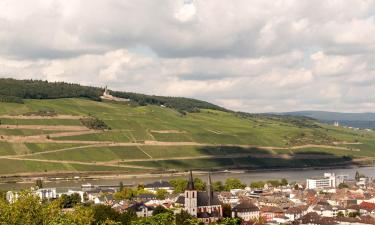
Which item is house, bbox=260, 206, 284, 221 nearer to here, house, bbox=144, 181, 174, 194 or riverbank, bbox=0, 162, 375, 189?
house, bbox=144, 181, 174, 194

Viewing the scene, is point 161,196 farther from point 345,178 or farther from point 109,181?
point 345,178

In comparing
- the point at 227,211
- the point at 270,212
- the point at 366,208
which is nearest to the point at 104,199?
the point at 227,211

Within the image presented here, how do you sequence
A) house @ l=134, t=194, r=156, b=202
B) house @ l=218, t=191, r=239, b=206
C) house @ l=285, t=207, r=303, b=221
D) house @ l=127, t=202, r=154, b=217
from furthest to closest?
house @ l=134, t=194, r=156, b=202
house @ l=218, t=191, r=239, b=206
house @ l=285, t=207, r=303, b=221
house @ l=127, t=202, r=154, b=217

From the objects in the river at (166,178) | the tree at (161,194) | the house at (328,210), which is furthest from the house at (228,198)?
the river at (166,178)

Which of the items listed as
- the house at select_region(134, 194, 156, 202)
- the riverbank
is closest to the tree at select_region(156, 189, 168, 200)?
the house at select_region(134, 194, 156, 202)

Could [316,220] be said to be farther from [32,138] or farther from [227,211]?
[32,138]

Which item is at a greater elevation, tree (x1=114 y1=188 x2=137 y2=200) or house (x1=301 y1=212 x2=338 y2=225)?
Result: house (x1=301 y1=212 x2=338 y2=225)

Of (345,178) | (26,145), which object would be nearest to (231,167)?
(345,178)

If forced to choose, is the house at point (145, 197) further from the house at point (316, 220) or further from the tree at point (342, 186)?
the tree at point (342, 186)
